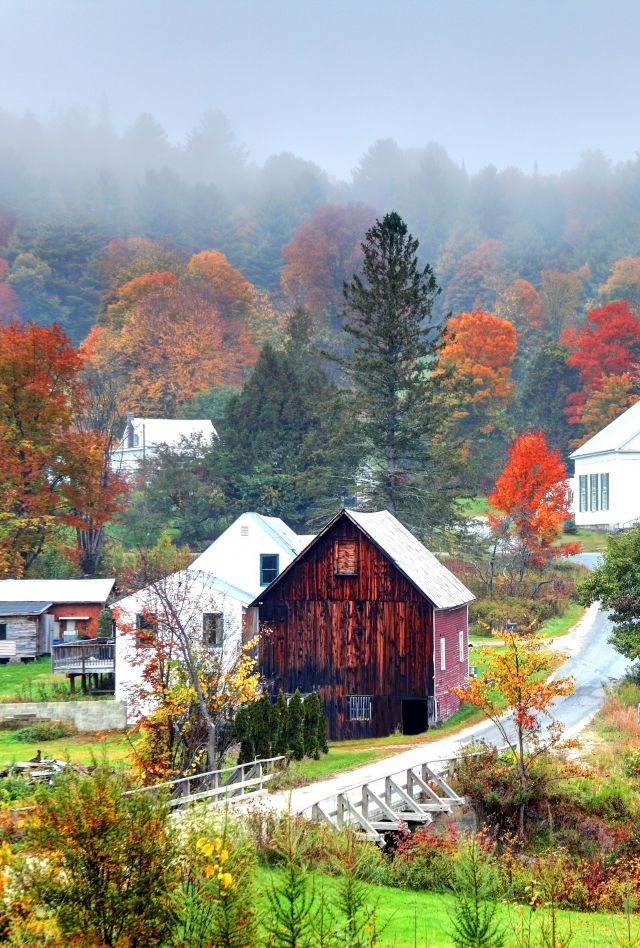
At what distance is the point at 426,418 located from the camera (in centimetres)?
6550

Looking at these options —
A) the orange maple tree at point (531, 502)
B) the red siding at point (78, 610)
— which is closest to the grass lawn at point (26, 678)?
the red siding at point (78, 610)

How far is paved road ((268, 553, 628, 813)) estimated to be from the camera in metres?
30.4

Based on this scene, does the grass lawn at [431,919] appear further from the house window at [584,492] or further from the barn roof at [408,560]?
the house window at [584,492]

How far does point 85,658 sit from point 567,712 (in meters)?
19.3

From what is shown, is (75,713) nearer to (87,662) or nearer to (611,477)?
(87,662)

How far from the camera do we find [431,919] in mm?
20000

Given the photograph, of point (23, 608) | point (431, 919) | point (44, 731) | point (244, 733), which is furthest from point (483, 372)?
point (431, 919)

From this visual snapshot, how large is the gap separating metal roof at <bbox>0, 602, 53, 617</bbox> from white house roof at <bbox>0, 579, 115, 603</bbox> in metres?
0.45

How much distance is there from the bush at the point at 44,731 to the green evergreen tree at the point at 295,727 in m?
10.5

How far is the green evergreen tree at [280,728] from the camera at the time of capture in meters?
35.1

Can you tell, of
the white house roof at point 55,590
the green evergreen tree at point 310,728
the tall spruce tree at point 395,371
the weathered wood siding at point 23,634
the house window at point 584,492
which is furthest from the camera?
the house window at point 584,492

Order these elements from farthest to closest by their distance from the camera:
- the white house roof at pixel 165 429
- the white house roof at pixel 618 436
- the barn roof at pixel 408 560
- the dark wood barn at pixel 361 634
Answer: the white house roof at pixel 165 429 < the white house roof at pixel 618 436 < the barn roof at pixel 408 560 < the dark wood barn at pixel 361 634

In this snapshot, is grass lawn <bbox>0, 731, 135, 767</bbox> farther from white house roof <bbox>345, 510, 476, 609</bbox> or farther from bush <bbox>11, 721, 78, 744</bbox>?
white house roof <bbox>345, 510, 476, 609</bbox>

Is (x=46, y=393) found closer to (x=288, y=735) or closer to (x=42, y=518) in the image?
(x=42, y=518)
